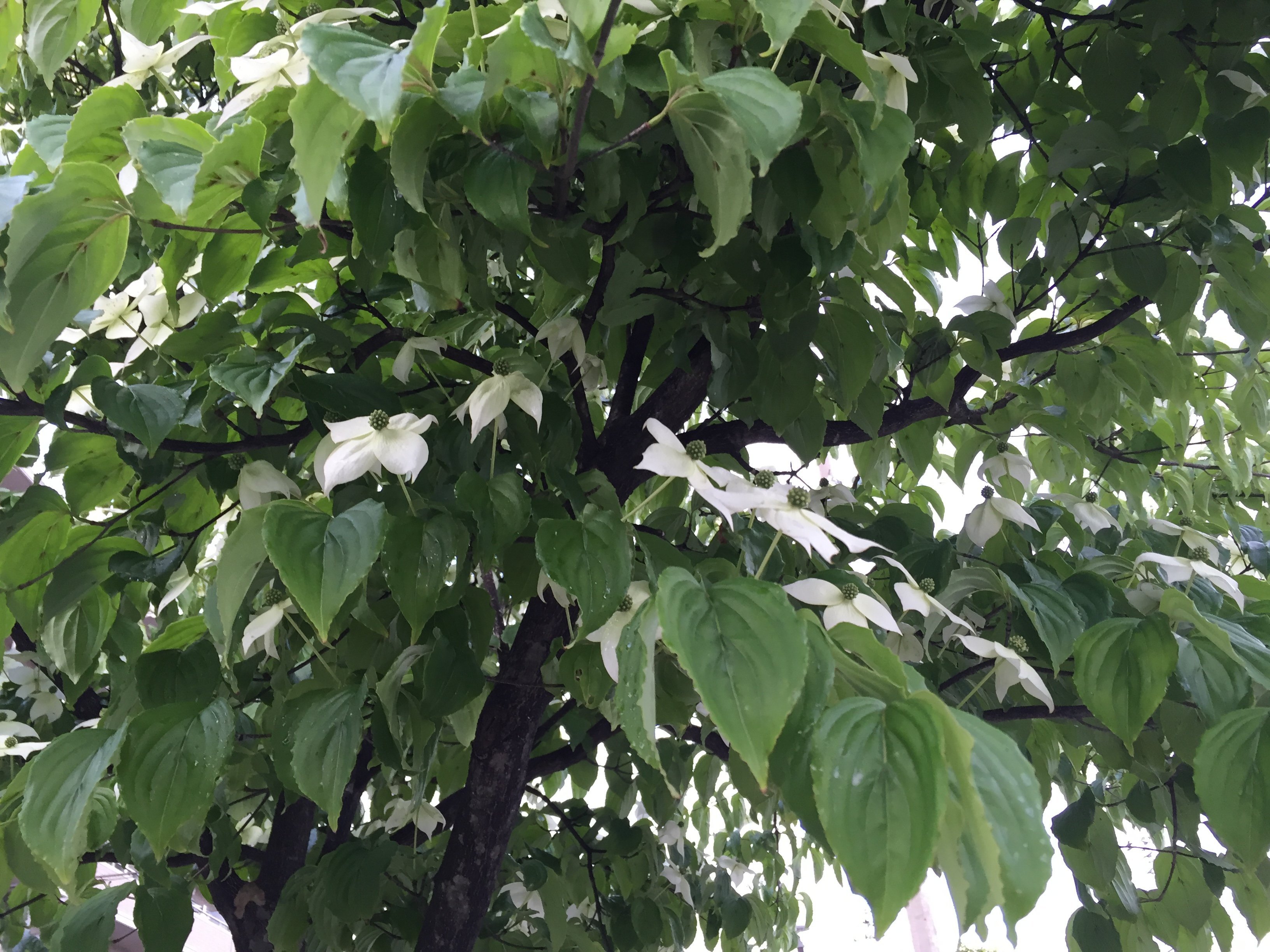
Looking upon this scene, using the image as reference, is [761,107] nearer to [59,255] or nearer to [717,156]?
[717,156]

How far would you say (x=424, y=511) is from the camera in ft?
2.06

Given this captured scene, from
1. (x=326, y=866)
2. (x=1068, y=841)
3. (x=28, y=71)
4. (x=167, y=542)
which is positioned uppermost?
(x=28, y=71)

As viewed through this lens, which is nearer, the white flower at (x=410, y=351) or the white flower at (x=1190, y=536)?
the white flower at (x=410, y=351)

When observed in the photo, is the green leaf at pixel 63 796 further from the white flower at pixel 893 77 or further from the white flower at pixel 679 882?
the white flower at pixel 679 882

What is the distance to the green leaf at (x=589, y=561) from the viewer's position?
21.1 inches

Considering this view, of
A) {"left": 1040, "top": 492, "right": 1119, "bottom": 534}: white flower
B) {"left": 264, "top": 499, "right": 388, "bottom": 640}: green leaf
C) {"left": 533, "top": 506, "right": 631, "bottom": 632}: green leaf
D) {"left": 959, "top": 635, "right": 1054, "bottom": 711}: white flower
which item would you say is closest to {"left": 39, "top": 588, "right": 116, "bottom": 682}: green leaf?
{"left": 264, "top": 499, "right": 388, "bottom": 640}: green leaf

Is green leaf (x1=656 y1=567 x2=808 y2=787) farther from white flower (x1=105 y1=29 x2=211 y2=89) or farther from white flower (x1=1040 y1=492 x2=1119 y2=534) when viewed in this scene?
white flower (x1=1040 y1=492 x2=1119 y2=534)

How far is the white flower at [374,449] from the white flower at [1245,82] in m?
0.76

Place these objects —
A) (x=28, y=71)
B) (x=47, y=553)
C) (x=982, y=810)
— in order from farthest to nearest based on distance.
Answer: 1. (x=28, y=71)
2. (x=47, y=553)
3. (x=982, y=810)

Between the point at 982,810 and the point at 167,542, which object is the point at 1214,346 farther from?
the point at 167,542

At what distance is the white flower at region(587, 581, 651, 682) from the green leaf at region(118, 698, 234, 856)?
25cm

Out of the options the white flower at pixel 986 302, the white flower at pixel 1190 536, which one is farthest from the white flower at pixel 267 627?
the white flower at pixel 1190 536

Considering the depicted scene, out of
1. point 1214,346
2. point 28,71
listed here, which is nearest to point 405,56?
point 28,71

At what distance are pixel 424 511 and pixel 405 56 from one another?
1.03 ft
